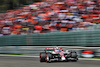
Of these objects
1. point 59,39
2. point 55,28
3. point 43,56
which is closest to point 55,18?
point 55,28

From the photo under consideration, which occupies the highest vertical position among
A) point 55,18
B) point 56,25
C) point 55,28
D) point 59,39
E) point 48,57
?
point 55,18

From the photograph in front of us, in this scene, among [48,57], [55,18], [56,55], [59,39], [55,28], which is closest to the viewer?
[48,57]

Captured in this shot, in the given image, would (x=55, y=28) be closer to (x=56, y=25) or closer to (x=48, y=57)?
(x=56, y=25)

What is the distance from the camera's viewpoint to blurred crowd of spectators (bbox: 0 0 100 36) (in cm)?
1035

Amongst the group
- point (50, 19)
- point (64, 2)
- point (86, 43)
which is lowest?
point (86, 43)

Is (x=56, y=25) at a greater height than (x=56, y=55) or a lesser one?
greater

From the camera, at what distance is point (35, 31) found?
1126 cm

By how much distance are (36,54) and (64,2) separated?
11.9 feet

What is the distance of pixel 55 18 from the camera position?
11.0 metres

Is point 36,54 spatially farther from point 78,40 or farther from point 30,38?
point 78,40

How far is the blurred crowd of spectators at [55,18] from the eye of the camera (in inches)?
408

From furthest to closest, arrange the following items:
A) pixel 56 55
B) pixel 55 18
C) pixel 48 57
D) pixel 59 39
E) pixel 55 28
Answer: pixel 55 18 → pixel 55 28 → pixel 59 39 → pixel 56 55 → pixel 48 57

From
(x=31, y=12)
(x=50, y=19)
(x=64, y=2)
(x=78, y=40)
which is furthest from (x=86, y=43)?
(x=31, y=12)

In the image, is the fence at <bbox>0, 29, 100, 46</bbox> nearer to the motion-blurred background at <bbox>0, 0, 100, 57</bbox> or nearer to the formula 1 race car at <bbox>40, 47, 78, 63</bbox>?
the motion-blurred background at <bbox>0, 0, 100, 57</bbox>
